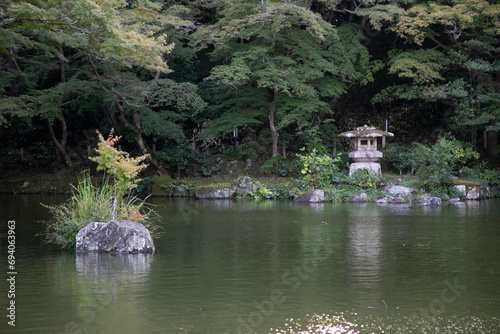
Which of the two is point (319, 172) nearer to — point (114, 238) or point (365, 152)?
point (365, 152)

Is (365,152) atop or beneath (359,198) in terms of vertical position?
atop

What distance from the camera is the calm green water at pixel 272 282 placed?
15.6 feet

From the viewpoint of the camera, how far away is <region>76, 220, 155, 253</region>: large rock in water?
8047 mm

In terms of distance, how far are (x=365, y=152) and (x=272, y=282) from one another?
1413cm

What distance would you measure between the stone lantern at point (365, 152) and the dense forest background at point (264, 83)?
197cm

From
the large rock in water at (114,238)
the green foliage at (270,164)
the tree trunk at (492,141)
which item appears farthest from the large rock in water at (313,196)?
the large rock in water at (114,238)

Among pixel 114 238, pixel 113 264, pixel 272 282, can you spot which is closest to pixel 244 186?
pixel 114 238

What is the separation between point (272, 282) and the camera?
618 centimetres

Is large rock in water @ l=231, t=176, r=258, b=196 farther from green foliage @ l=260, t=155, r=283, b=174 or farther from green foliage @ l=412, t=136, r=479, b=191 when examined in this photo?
green foliage @ l=412, t=136, r=479, b=191

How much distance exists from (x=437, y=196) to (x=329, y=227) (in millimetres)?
7662

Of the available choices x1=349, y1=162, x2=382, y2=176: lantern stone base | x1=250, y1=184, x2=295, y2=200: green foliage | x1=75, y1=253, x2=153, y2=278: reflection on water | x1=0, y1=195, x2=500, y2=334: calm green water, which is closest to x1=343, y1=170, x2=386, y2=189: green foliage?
x1=349, y1=162, x2=382, y2=176: lantern stone base

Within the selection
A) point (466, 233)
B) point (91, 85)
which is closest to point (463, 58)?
point (466, 233)

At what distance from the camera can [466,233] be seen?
9.93 metres

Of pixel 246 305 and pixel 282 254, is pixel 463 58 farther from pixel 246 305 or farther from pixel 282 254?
pixel 246 305
